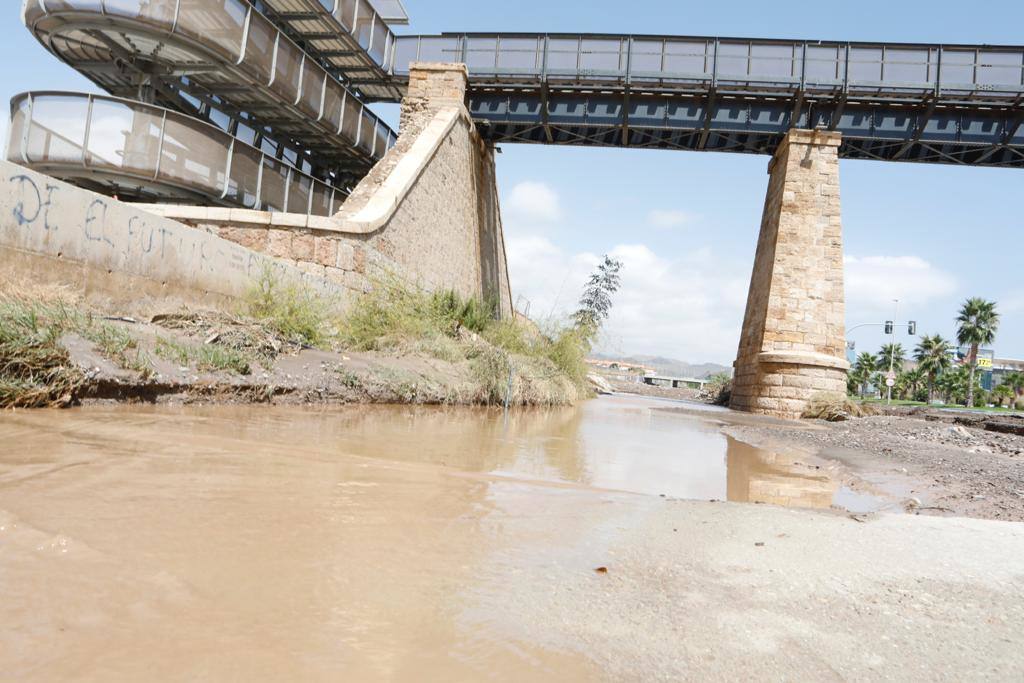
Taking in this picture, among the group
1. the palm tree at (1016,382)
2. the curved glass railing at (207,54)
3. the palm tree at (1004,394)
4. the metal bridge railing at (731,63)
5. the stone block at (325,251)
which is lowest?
the stone block at (325,251)

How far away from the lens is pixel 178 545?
1.64 meters

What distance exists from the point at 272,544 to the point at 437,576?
0.49 metres

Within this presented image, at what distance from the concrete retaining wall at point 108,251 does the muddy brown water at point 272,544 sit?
212 cm

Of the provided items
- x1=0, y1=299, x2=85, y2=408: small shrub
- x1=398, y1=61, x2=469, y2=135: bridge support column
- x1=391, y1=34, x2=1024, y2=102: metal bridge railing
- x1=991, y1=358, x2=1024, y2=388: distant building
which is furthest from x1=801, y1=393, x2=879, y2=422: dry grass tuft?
x1=991, y1=358, x2=1024, y2=388: distant building

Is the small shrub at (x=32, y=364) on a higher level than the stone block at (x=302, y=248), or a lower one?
lower

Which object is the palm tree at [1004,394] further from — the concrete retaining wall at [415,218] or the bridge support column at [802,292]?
the concrete retaining wall at [415,218]

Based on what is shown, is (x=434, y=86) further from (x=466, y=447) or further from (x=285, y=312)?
(x=466, y=447)

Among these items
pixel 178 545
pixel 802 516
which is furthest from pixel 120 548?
pixel 802 516

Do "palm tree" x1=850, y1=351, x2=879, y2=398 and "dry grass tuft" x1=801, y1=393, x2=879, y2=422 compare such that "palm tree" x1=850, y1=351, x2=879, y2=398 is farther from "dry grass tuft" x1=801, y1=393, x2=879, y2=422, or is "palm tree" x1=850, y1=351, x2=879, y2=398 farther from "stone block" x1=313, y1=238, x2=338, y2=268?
"stone block" x1=313, y1=238, x2=338, y2=268

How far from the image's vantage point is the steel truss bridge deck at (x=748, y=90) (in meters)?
16.8

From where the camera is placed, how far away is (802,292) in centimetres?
1623

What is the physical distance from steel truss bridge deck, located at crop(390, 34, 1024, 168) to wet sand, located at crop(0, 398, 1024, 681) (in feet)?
56.5

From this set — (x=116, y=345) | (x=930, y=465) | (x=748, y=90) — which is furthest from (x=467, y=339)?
(x=748, y=90)

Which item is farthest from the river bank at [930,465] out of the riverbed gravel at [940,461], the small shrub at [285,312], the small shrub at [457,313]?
the small shrub at [285,312]
